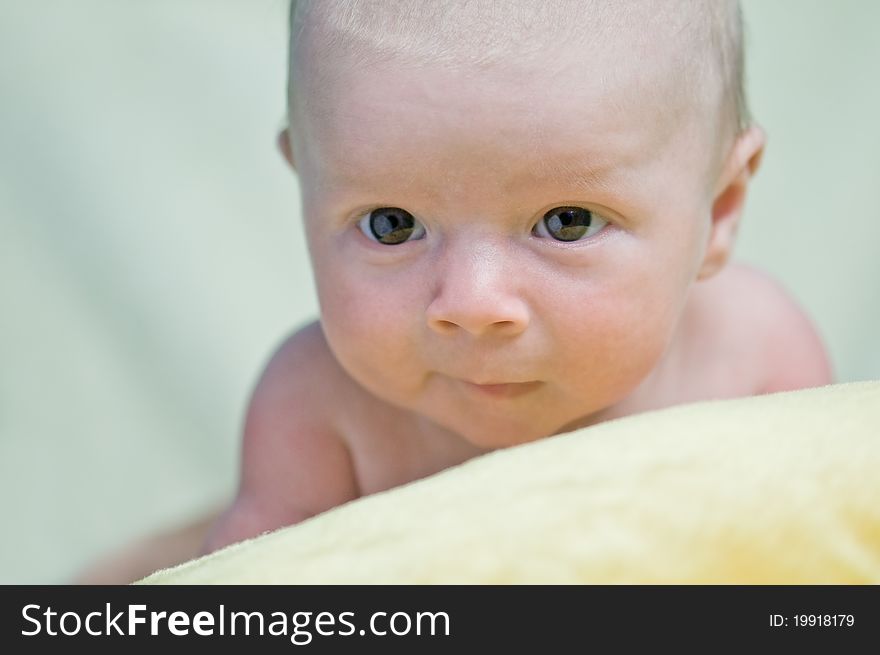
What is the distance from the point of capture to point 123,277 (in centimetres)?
153

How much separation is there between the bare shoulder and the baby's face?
0.27 metres

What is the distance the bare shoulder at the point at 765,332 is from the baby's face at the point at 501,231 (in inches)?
10.5

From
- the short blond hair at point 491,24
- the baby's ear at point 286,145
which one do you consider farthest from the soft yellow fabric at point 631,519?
the baby's ear at point 286,145

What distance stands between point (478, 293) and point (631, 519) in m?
0.24

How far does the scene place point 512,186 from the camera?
0.70m

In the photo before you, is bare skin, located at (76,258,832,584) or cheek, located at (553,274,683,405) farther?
bare skin, located at (76,258,832,584)

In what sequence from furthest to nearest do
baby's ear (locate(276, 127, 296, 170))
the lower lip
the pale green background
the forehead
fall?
the pale green background, baby's ear (locate(276, 127, 296, 170)), the lower lip, the forehead

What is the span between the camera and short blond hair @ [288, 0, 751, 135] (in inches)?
27.2

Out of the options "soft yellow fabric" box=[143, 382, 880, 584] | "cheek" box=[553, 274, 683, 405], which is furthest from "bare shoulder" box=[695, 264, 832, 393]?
"soft yellow fabric" box=[143, 382, 880, 584]

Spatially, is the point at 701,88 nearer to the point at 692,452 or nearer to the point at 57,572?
the point at 692,452

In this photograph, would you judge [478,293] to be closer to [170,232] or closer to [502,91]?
[502,91]

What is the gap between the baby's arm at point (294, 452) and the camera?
1.04 m

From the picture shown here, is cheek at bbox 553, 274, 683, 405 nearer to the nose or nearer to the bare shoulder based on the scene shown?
the nose

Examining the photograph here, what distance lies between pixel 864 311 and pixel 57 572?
3.66 ft
